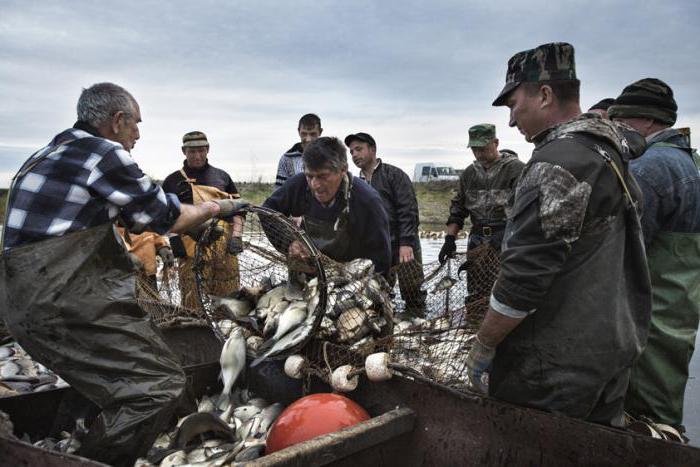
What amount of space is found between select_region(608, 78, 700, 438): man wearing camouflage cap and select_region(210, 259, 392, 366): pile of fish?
169 cm

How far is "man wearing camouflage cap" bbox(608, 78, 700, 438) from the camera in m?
3.49

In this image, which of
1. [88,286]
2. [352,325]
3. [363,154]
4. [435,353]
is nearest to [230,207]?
[88,286]

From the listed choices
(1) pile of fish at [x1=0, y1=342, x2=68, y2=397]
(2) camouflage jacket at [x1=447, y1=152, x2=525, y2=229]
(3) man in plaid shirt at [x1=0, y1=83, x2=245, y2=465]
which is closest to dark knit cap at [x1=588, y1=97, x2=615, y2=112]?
(2) camouflage jacket at [x1=447, y1=152, x2=525, y2=229]

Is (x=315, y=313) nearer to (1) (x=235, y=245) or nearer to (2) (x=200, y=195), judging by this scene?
(1) (x=235, y=245)

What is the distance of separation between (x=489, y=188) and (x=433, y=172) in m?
25.0

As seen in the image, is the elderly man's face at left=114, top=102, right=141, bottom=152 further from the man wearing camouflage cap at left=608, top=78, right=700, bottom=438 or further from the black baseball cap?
the black baseball cap

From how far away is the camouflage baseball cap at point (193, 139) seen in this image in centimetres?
649

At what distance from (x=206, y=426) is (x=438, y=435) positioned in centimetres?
136

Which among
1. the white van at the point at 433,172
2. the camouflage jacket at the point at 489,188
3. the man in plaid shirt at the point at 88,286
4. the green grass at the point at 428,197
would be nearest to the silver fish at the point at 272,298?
the man in plaid shirt at the point at 88,286

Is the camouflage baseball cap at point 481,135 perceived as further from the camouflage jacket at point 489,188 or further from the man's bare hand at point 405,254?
the man's bare hand at point 405,254

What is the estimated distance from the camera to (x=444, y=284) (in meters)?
5.27

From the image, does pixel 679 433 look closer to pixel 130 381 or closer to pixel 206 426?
pixel 206 426

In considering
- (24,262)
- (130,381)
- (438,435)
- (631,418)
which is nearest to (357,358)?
(438,435)

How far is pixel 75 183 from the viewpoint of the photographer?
296 cm
